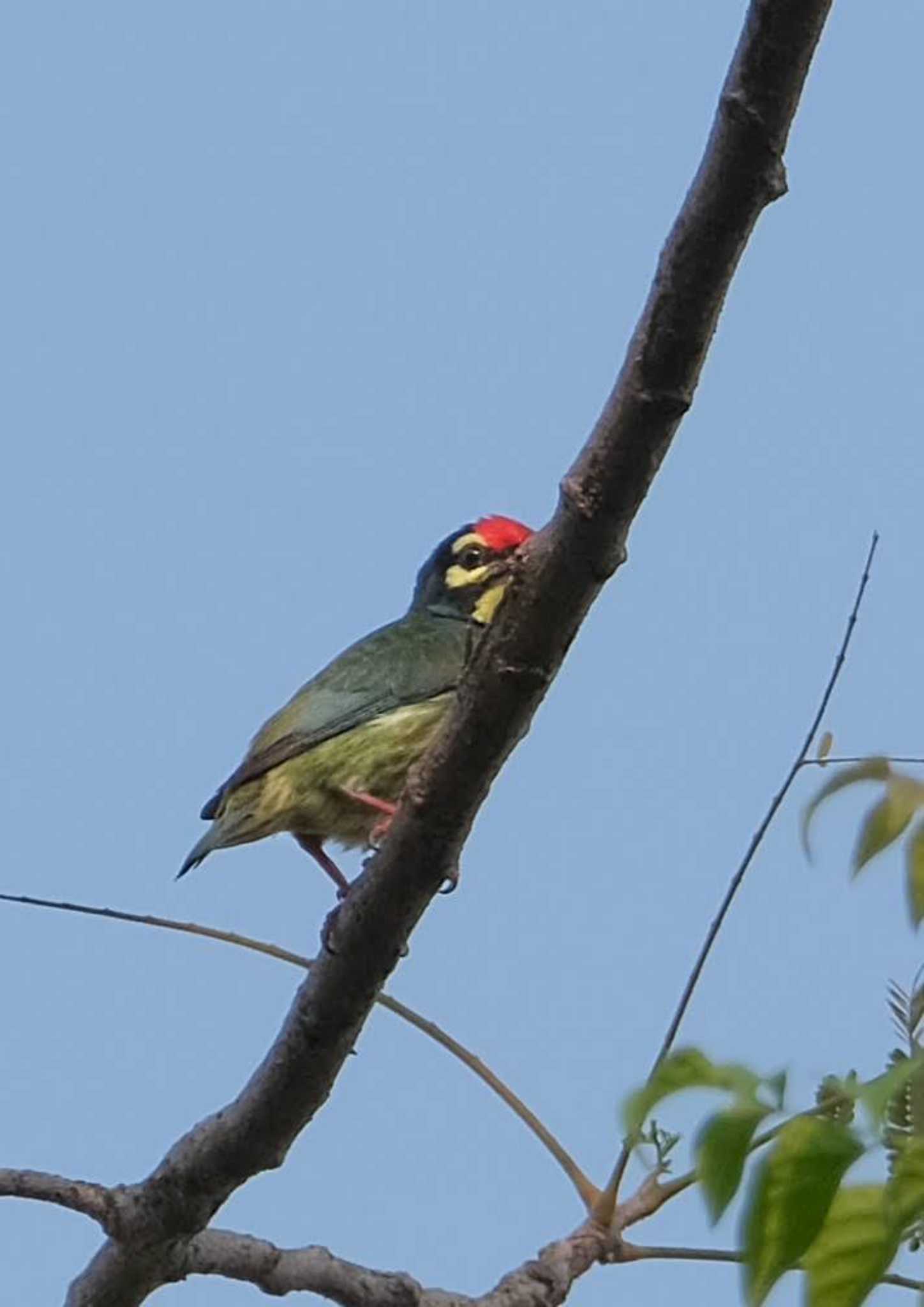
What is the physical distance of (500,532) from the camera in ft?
26.0

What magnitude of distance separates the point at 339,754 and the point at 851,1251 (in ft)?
15.8

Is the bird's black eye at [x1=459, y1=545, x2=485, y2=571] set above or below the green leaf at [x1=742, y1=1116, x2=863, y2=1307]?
above

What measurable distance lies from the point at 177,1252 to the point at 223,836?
8.26 feet

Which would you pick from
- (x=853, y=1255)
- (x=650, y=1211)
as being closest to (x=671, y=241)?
(x=853, y=1255)

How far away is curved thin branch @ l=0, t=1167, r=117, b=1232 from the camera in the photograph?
379 centimetres

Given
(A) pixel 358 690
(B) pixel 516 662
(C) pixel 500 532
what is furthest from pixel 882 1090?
(C) pixel 500 532

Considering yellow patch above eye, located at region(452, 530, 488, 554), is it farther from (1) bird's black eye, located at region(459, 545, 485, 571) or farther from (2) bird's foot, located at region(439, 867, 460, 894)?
(2) bird's foot, located at region(439, 867, 460, 894)

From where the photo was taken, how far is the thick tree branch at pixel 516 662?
8.90ft

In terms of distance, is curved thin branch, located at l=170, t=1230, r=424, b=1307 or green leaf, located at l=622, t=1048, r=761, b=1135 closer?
green leaf, located at l=622, t=1048, r=761, b=1135

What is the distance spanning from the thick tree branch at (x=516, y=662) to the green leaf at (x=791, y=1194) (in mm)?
1292

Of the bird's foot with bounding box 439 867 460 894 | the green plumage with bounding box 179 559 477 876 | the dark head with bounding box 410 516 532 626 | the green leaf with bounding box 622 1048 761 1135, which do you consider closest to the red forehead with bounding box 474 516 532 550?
the dark head with bounding box 410 516 532 626

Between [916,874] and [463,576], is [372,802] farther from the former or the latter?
[916,874]

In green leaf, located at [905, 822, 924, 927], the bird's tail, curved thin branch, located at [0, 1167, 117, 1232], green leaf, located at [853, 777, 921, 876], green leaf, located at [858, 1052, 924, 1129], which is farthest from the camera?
the bird's tail

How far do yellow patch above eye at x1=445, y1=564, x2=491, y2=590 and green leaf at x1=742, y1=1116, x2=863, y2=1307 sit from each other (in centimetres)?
598
